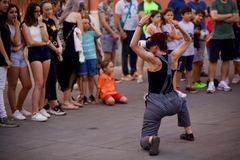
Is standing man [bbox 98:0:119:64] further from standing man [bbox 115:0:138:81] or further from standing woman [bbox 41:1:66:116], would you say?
standing woman [bbox 41:1:66:116]

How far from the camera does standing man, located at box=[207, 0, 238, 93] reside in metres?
12.8

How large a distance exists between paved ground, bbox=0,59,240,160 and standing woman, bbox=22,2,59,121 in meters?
0.40

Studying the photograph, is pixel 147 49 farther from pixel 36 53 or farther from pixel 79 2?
pixel 79 2

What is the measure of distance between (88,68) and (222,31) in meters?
3.12

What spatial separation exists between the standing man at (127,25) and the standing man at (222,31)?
248 centimetres

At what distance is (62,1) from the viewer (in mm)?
12586

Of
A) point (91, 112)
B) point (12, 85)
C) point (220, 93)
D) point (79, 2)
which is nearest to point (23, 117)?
point (12, 85)

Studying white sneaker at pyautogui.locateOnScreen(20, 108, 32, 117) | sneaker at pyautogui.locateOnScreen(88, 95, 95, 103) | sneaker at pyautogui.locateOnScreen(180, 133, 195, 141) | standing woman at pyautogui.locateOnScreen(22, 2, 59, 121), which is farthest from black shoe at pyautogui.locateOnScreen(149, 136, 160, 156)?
sneaker at pyautogui.locateOnScreen(88, 95, 95, 103)

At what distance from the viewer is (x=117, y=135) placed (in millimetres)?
8945

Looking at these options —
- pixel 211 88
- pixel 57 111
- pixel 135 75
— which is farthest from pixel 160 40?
pixel 135 75

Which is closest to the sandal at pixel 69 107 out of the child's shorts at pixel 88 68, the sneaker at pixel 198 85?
the child's shorts at pixel 88 68

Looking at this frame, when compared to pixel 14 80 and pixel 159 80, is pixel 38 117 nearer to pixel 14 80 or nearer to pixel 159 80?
pixel 14 80

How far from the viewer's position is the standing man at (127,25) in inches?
587

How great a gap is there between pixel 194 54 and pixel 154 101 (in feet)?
19.1
